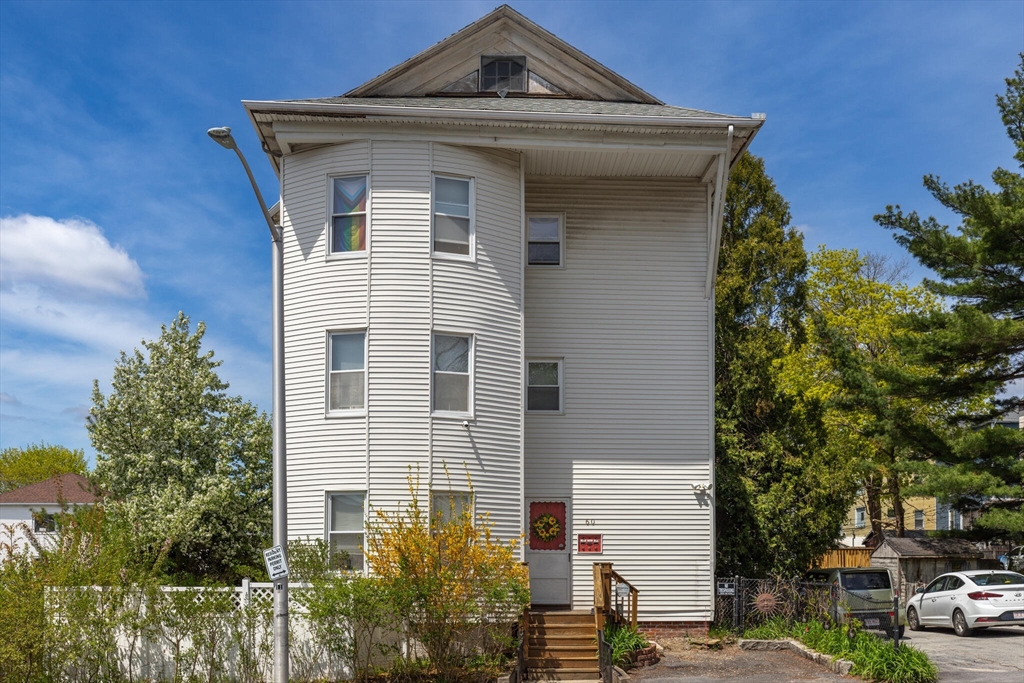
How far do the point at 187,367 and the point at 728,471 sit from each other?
41.9 ft

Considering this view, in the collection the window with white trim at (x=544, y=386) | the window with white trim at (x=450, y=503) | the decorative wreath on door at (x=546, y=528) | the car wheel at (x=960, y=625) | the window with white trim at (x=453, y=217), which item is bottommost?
the car wheel at (x=960, y=625)

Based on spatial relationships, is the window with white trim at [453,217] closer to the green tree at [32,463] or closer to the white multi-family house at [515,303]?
the white multi-family house at [515,303]

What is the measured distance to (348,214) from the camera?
18234 mm

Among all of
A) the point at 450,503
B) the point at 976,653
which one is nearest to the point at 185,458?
the point at 450,503

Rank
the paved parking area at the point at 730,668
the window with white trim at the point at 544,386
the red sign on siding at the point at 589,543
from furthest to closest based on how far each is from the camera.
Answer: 1. the window with white trim at the point at 544,386
2. the red sign on siding at the point at 589,543
3. the paved parking area at the point at 730,668

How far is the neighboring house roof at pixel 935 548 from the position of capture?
102 feet

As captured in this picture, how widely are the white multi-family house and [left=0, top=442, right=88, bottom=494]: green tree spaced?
55.9 metres

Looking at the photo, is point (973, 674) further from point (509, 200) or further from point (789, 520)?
point (509, 200)

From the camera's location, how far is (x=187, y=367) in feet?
72.6

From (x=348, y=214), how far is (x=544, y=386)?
542cm

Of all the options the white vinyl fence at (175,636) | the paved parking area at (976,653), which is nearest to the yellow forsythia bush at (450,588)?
the white vinyl fence at (175,636)

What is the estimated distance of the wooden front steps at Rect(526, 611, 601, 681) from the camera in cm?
1666

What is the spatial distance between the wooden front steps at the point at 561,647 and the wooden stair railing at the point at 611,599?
1.16 ft

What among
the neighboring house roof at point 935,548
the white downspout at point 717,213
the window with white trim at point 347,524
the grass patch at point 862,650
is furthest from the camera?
the neighboring house roof at point 935,548
